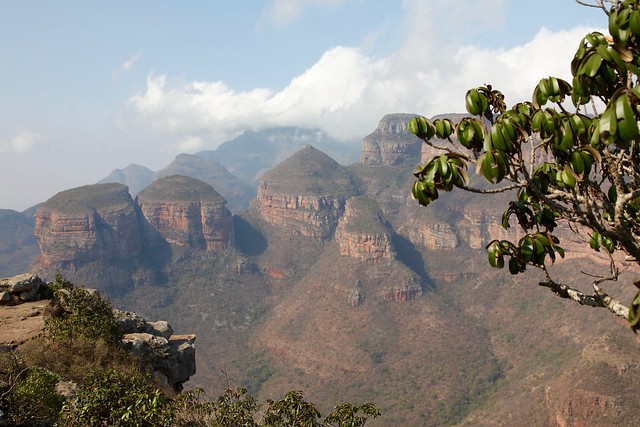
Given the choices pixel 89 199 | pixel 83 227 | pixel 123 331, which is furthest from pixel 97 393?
pixel 89 199

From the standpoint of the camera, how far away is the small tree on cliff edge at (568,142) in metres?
4.60

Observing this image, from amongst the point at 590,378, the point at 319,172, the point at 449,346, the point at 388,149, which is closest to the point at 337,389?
the point at 449,346

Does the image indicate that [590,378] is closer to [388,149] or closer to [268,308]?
[268,308]

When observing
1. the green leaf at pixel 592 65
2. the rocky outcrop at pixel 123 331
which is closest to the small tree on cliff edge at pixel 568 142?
the green leaf at pixel 592 65

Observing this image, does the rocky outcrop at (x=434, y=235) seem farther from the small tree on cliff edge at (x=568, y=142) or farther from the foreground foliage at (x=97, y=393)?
the small tree on cliff edge at (x=568, y=142)

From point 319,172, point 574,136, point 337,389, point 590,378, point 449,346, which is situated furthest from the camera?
point 319,172

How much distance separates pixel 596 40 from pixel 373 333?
103 metres

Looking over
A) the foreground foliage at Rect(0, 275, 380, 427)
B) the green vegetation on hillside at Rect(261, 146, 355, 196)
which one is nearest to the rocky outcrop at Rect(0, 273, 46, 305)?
the foreground foliage at Rect(0, 275, 380, 427)

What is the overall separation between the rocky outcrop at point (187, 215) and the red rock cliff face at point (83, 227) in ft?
45.8

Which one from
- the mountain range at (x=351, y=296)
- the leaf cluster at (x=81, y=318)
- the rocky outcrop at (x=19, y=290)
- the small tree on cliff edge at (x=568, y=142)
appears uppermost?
the small tree on cliff edge at (x=568, y=142)

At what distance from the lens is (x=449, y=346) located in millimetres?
92750

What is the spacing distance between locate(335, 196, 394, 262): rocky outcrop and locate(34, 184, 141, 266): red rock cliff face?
67.9m

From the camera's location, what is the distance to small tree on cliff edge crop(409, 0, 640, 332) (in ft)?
15.1

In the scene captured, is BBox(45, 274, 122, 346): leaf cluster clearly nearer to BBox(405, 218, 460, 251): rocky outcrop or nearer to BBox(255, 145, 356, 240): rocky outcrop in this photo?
BBox(405, 218, 460, 251): rocky outcrop
